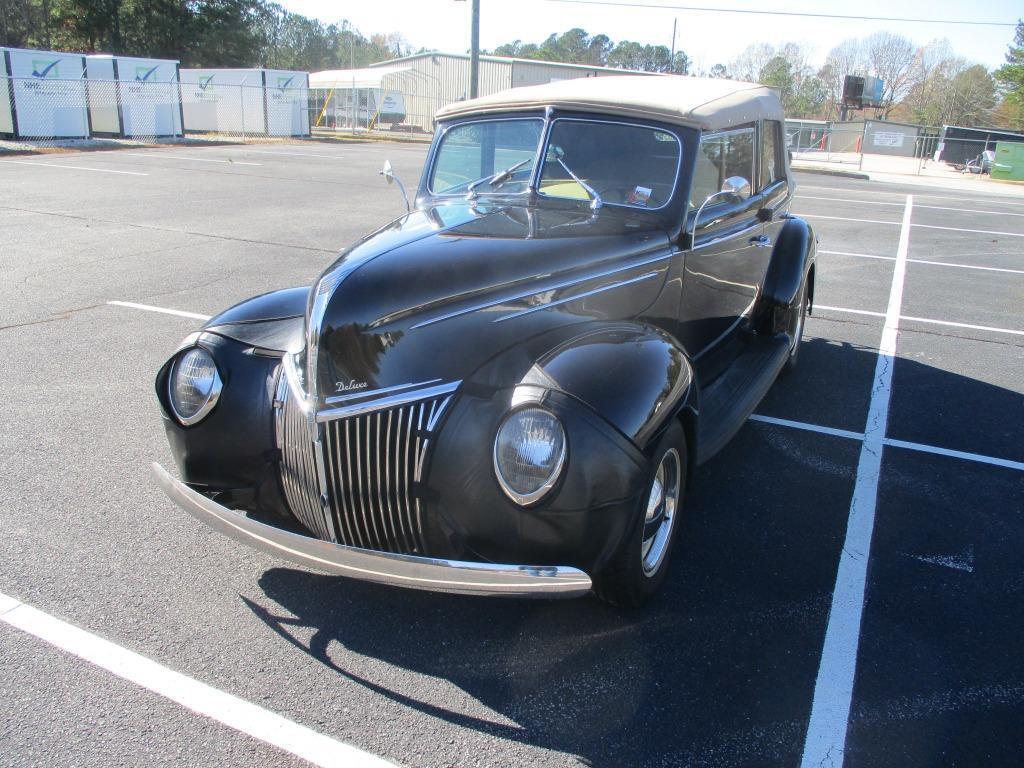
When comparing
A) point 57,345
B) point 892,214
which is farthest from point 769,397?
point 892,214

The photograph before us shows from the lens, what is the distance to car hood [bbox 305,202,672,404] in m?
2.72

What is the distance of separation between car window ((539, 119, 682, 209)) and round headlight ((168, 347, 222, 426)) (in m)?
1.83

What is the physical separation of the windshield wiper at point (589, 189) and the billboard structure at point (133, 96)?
83.6 feet

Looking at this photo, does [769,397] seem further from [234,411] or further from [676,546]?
[234,411]

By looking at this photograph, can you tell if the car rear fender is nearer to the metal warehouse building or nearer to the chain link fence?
the chain link fence

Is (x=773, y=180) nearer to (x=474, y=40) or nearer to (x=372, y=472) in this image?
(x=372, y=472)

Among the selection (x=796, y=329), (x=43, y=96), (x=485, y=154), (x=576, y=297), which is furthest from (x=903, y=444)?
(x=43, y=96)

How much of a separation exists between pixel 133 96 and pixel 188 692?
28.2 metres

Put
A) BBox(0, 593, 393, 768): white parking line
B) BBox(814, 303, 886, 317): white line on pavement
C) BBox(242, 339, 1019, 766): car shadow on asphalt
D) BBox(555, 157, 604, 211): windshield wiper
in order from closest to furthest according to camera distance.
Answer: BBox(0, 593, 393, 768): white parking line → BBox(242, 339, 1019, 766): car shadow on asphalt → BBox(555, 157, 604, 211): windshield wiper → BBox(814, 303, 886, 317): white line on pavement

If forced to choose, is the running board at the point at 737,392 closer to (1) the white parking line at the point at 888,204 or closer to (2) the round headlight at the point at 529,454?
(2) the round headlight at the point at 529,454

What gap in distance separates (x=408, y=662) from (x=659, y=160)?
2656 millimetres

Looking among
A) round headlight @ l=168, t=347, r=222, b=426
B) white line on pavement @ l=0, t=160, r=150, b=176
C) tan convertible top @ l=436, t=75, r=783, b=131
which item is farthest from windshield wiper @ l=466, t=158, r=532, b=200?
white line on pavement @ l=0, t=160, r=150, b=176

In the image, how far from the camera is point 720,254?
4.49 m

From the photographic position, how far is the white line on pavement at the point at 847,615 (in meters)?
2.47
